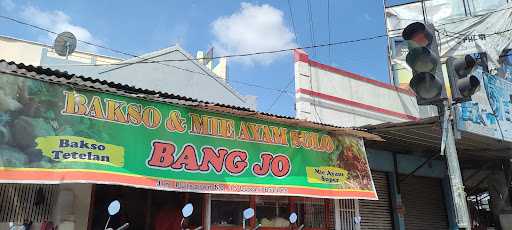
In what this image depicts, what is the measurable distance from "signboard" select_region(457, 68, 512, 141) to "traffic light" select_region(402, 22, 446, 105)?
5.26 metres

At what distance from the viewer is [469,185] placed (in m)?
14.9

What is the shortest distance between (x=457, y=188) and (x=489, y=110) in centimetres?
705

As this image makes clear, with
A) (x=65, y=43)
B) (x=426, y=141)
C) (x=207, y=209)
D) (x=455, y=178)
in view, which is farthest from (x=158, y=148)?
(x=65, y=43)

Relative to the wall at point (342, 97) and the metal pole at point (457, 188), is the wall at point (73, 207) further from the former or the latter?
the wall at point (342, 97)

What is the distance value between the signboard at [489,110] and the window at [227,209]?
4781 mm

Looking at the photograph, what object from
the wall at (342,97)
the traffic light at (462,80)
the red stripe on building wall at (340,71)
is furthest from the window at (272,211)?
the red stripe on building wall at (340,71)

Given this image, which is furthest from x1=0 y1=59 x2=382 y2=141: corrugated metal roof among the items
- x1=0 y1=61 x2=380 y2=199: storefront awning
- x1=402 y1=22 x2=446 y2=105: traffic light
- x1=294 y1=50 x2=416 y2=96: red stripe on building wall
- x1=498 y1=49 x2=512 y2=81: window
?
x1=498 y1=49 x2=512 y2=81: window

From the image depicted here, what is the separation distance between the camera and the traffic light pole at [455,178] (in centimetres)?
451

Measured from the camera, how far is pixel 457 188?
4633mm

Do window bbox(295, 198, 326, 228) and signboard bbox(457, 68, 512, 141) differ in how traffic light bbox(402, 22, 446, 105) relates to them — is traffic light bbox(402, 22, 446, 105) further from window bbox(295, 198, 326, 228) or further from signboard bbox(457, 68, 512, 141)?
signboard bbox(457, 68, 512, 141)

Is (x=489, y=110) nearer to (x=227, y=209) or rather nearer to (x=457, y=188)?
(x=227, y=209)

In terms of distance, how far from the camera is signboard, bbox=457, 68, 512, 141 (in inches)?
382

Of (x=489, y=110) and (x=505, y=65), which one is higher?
(x=505, y=65)

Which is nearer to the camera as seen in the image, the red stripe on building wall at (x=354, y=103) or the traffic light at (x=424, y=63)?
the traffic light at (x=424, y=63)
